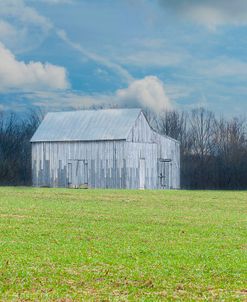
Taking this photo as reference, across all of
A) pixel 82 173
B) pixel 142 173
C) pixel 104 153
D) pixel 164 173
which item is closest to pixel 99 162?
pixel 104 153

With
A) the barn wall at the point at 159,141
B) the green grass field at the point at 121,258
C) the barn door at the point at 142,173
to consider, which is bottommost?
the green grass field at the point at 121,258

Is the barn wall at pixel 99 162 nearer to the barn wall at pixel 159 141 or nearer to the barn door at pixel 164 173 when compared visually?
the barn wall at pixel 159 141

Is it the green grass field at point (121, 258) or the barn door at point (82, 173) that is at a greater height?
the barn door at point (82, 173)

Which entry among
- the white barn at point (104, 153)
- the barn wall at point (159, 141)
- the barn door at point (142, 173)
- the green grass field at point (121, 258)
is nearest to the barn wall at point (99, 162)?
the white barn at point (104, 153)

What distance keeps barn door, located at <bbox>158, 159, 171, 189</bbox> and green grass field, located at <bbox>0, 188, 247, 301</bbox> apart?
116ft

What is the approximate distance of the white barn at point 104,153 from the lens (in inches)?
2168

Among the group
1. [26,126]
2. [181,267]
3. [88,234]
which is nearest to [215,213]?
[88,234]

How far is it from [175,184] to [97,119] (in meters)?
9.68

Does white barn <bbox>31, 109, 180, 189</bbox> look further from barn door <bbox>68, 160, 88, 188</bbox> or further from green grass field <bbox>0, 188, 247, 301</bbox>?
green grass field <bbox>0, 188, 247, 301</bbox>

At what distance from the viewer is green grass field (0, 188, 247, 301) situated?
31.2 ft

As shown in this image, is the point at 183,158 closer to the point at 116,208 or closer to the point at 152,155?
the point at 152,155


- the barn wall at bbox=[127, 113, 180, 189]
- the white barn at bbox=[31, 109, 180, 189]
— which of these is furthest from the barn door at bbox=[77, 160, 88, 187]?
the barn wall at bbox=[127, 113, 180, 189]

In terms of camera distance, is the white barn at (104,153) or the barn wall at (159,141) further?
the barn wall at (159,141)

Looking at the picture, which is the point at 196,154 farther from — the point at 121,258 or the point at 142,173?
the point at 121,258
